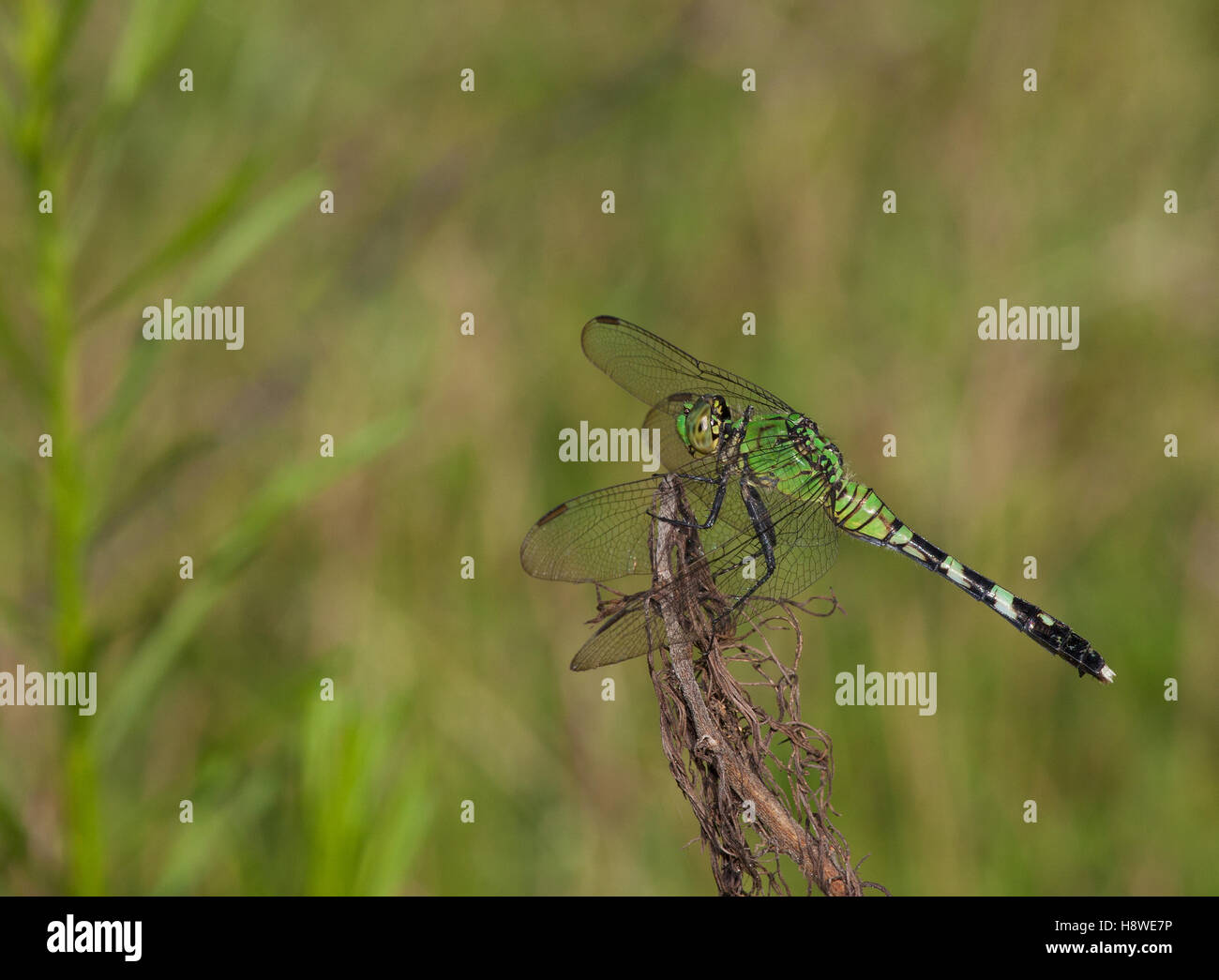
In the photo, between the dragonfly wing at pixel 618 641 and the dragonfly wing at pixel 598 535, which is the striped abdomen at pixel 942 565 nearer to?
the dragonfly wing at pixel 598 535

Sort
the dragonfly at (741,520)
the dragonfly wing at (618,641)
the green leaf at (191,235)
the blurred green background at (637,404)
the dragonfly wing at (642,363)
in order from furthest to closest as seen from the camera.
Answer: the blurred green background at (637,404)
the dragonfly wing at (642,363)
the dragonfly at (741,520)
the green leaf at (191,235)
the dragonfly wing at (618,641)

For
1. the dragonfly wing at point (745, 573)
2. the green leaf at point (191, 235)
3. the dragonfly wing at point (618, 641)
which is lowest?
the dragonfly wing at point (618, 641)

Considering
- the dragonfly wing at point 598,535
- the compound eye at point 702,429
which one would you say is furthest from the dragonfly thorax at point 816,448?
the dragonfly wing at point 598,535

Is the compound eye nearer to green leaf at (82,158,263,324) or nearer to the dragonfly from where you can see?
the dragonfly

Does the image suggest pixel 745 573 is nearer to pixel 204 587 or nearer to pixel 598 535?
pixel 598 535

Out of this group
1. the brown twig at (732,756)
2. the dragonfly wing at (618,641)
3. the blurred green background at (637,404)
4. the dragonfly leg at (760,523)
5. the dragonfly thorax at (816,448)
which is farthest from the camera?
the blurred green background at (637,404)

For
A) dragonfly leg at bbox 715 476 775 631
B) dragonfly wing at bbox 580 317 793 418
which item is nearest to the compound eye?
dragonfly leg at bbox 715 476 775 631
